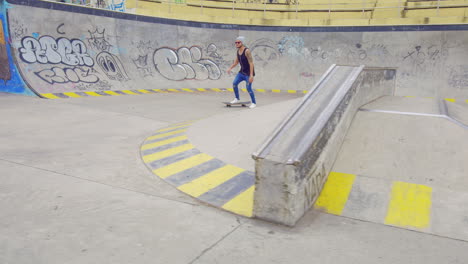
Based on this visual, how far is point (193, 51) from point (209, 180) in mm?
12953

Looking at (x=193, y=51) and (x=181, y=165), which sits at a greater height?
(x=193, y=51)

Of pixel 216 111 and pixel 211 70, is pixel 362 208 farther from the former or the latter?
pixel 211 70

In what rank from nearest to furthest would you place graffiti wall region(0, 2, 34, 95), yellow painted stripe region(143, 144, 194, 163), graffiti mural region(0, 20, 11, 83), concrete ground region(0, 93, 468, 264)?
concrete ground region(0, 93, 468, 264) < yellow painted stripe region(143, 144, 194, 163) < graffiti wall region(0, 2, 34, 95) < graffiti mural region(0, 20, 11, 83)

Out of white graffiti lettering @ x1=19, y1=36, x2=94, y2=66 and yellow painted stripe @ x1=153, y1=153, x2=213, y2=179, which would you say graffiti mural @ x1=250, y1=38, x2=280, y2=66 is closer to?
white graffiti lettering @ x1=19, y1=36, x2=94, y2=66

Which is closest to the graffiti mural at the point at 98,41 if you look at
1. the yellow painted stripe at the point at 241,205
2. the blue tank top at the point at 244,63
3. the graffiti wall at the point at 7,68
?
the graffiti wall at the point at 7,68

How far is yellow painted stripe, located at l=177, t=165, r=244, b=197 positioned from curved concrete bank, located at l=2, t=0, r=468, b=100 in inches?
337

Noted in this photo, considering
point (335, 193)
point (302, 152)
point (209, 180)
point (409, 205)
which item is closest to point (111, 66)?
point (209, 180)

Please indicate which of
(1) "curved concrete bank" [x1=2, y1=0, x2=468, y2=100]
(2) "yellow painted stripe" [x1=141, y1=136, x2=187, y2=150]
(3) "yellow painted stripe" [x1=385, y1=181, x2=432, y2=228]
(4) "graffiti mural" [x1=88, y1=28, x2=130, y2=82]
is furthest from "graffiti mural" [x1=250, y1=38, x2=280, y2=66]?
(3) "yellow painted stripe" [x1=385, y1=181, x2=432, y2=228]

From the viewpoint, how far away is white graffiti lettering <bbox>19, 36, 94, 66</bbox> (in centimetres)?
1060

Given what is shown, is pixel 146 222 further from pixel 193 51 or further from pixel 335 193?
A: pixel 193 51

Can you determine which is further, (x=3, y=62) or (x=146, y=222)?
(x=3, y=62)

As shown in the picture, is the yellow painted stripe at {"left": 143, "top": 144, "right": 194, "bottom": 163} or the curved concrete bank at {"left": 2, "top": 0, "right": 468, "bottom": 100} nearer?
the yellow painted stripe at {"left": 143, "top": 144, "right": 194, "bottom": 163}

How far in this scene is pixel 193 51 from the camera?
16.0m

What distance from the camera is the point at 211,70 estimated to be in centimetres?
1652
